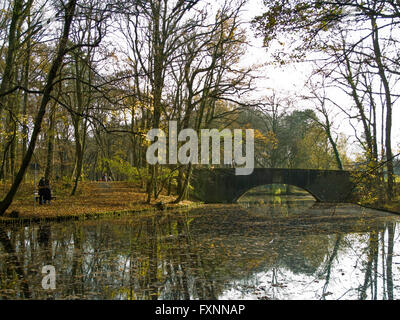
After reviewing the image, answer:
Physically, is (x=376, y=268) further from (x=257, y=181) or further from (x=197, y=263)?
(x=257, y=181)

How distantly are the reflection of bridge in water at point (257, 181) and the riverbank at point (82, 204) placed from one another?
5.13 metres

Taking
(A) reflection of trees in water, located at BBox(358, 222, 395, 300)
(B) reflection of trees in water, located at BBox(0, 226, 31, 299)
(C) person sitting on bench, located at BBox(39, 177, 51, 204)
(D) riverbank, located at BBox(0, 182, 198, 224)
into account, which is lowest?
(A) reflection of trees in water, located at BBox(358, 222, 395, 300)

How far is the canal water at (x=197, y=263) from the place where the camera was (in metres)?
5.77

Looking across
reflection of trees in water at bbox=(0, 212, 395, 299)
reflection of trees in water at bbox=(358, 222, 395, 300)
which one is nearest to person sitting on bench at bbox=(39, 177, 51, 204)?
reflection of trees in water at bbox=(0, 212, 395, 299)

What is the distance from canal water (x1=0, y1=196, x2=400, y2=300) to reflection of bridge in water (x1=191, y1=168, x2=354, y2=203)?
17.5 m

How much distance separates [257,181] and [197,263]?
24199mm

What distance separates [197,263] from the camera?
7.80 meters

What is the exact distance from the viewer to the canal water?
5766 millimetres

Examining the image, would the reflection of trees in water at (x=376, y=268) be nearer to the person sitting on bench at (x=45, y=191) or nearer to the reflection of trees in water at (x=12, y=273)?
the reflection of trees in water at (x=12, y=273)

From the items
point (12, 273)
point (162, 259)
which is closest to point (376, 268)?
point (162, 259)

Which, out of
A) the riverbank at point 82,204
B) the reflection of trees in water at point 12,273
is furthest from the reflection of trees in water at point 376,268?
the riverbank at point 82,204

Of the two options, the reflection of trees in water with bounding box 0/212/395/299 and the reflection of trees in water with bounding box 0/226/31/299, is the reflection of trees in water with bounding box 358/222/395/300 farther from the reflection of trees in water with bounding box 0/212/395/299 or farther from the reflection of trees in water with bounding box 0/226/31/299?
the reflection of trees in water with bounding box 0/226/31/299

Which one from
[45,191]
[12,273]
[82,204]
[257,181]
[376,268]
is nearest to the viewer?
[12,273]
